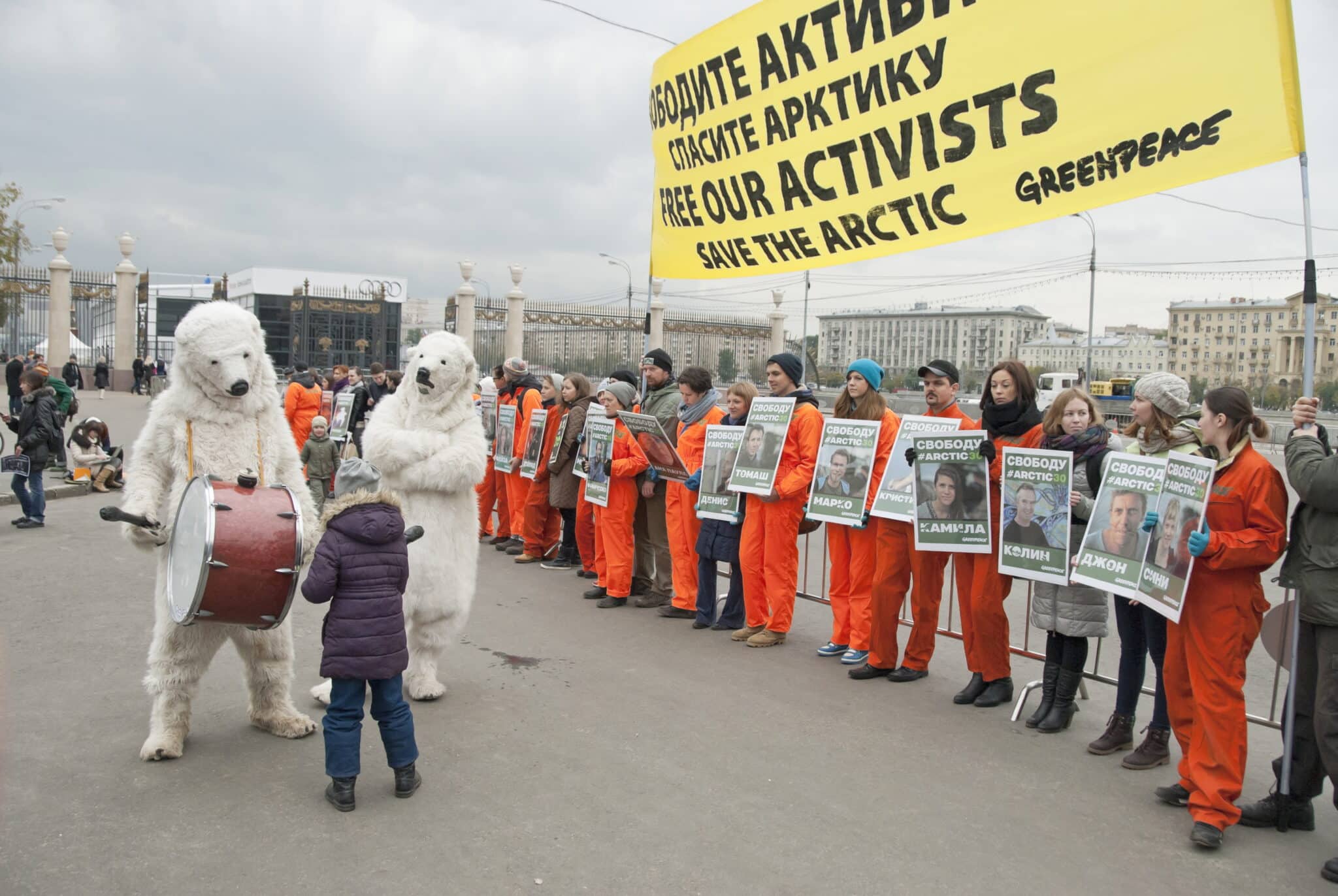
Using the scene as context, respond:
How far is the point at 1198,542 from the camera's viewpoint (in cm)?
400

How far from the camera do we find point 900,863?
3686mm

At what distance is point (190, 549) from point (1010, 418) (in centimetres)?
442

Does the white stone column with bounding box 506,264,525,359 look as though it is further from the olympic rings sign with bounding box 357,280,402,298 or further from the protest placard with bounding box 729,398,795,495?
the protest placard with bounding box 729,398,795,495

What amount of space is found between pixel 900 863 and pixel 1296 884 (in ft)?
5.09

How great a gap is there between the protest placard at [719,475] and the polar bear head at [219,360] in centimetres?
336

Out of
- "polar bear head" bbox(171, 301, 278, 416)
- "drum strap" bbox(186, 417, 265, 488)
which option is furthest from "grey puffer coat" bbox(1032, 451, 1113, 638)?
"polar bear head" bbox(171, 301, 278, 416)

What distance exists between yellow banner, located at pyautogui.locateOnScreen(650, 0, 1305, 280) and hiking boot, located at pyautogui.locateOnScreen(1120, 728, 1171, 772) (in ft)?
8.91

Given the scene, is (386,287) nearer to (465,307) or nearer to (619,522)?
(465,307)

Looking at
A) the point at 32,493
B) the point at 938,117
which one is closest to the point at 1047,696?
the point at 938,117

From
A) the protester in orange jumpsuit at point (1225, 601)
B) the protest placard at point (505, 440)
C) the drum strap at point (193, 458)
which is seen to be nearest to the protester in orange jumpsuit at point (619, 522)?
the protest placard at point (505, 440)

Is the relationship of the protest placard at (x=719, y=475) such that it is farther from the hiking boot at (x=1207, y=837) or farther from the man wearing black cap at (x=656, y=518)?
the hiking boot at (x=1207, y=837)

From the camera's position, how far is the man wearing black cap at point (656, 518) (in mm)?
8023

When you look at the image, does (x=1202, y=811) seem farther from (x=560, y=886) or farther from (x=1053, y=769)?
(x=560, y=886)

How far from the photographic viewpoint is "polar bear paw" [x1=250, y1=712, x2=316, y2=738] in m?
4.81
